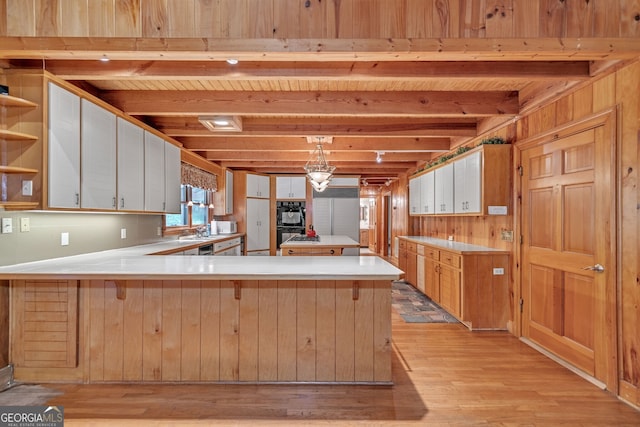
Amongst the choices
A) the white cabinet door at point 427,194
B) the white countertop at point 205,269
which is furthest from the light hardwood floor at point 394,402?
the white cabinet door at point 427,194

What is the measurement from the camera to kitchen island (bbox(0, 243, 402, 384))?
259cm

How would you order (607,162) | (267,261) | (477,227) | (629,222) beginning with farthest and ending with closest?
1. (477,227)
2. (267,261)
3. (607,162)
4. (629,222)

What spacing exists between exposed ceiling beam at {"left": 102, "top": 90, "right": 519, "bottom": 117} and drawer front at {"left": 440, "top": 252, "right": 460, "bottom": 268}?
165 centimetres

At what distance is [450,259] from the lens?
14.0 ft

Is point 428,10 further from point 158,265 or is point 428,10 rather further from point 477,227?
point 477,227

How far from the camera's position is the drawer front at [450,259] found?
4059mm

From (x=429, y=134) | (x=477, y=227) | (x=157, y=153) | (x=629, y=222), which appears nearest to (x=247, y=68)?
(x=157, y=153)

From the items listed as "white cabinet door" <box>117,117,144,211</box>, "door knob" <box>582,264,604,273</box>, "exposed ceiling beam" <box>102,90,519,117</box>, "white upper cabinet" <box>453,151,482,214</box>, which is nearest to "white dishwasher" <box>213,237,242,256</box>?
"white cabinet door" <box>117,117,144,211</box>

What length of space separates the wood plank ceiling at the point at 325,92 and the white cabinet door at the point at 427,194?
49 centimetres

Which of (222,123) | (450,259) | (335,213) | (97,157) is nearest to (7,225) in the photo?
(97,157)

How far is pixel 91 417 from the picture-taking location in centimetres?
221

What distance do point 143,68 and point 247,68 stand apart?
80 cm

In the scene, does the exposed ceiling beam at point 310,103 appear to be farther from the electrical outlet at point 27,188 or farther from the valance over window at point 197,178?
the valance over window at point 197,178

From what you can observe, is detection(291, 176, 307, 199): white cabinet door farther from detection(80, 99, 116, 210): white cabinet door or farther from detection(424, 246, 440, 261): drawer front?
detection(80, 99, 116, 210): white cabinet door
